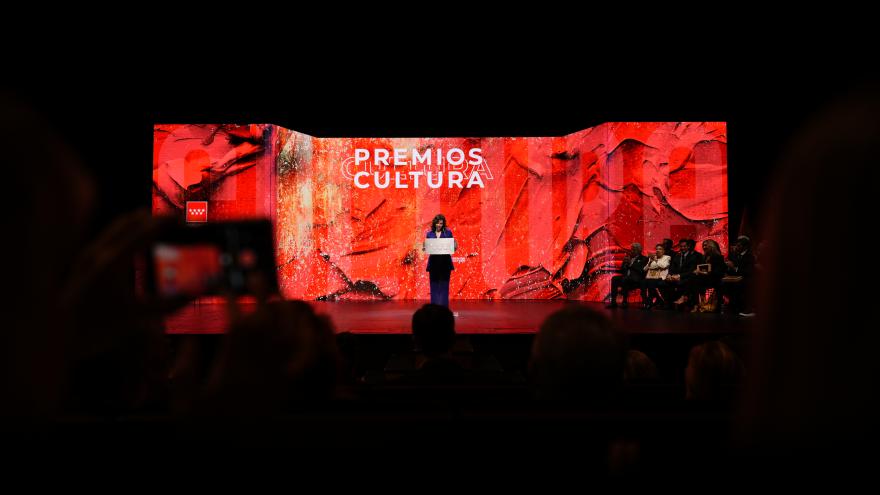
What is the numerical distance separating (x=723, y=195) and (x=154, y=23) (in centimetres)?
911

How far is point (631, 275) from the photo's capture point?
945 centimetres

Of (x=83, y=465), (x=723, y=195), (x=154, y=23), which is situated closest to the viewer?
(x=83, y=465)

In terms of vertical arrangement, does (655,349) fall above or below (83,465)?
below

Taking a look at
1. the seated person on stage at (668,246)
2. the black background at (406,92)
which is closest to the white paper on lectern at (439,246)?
the black background at (406,92)

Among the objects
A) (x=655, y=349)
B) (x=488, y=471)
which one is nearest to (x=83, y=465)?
(x=488, y=471)

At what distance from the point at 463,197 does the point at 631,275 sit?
12.2ft

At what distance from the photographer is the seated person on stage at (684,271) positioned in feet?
27.7

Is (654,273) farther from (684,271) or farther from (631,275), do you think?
(684,271)

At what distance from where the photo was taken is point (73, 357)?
0.78 meters

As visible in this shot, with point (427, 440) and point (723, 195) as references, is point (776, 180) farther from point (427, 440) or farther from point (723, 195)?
point (723, 195)

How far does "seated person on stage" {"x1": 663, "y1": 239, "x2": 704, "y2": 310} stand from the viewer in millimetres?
8445

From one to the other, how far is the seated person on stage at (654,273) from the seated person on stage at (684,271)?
8.6 inches

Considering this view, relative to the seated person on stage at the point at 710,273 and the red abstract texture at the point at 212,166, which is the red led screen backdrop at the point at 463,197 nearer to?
the red abstract texture at the point at 212,166

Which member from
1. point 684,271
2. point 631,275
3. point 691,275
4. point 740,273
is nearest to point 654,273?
point 631,275
